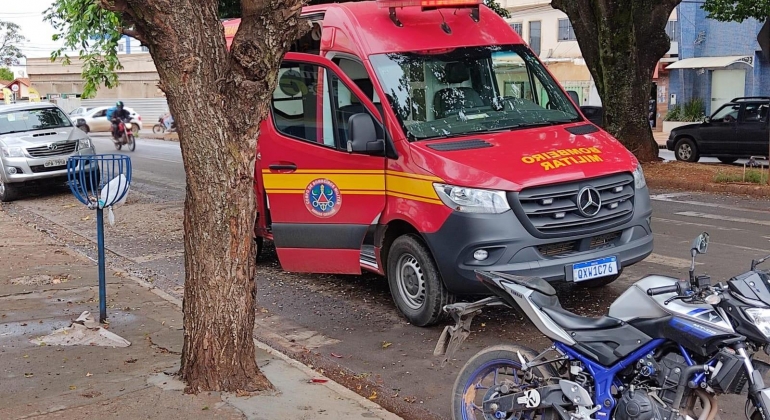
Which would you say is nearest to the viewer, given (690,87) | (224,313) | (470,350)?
(224,313)

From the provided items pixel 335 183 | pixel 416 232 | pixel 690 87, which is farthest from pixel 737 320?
pixel 690 87

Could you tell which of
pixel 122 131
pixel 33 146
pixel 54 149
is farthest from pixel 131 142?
pixel 33 146

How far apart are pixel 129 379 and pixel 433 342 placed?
89.2 inches

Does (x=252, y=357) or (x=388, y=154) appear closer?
(x=252, y=357)

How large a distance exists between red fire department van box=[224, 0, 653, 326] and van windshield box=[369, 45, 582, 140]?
1 cm

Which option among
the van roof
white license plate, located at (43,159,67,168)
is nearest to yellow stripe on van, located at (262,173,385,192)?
the van roof

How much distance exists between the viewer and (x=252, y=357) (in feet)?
17.3

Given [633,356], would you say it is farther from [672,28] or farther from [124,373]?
[672,28]

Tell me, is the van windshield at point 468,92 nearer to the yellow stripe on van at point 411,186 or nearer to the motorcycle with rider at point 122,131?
the yellow stripe on van at point 411,186

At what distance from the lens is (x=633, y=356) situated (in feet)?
12.6

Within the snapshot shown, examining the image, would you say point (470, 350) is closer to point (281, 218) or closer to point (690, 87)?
point (281, 218)

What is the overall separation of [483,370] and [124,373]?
8.48ft

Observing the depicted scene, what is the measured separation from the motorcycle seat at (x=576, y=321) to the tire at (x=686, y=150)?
17.4 m

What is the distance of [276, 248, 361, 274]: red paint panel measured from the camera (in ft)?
23.9
